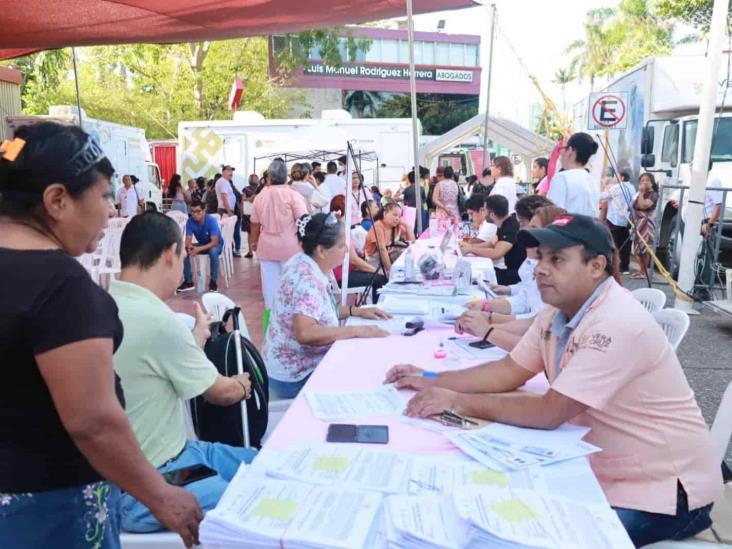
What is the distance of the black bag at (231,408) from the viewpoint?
2670mm

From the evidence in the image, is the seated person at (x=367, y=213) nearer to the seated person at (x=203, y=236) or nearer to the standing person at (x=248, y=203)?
the seated person at (x=203, y=236)

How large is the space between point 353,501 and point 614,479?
897 millimetres

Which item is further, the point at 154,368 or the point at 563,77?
the point at 563,77

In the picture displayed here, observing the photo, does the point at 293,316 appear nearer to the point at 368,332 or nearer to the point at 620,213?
the point at 368,332

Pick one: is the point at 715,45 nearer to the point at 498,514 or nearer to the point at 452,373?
the point at 452,373

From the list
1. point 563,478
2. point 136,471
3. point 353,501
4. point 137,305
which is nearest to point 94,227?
point 136,471

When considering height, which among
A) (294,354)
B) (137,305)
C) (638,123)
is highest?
(638,123)

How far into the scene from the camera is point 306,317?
3.20 metres

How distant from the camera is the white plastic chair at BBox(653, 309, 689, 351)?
307 centimetres

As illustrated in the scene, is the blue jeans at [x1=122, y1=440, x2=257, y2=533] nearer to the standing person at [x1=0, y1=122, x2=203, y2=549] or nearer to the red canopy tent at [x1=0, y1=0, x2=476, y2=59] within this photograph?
the standing person at [x1=0, y1=122, x2=203, y2=549]

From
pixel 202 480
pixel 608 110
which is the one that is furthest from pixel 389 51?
pixel 202 480

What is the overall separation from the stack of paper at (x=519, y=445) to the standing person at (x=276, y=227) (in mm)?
4789

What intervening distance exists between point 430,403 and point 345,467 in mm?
470

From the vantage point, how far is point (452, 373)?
7.86 ft
